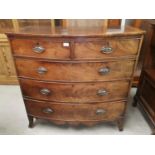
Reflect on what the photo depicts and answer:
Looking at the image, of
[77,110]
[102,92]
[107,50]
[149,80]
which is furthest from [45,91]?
[149,80]

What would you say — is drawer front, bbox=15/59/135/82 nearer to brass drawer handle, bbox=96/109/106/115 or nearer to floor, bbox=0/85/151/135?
brass drawer handle, bbox=96/109/106/115

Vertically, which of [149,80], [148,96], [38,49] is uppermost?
[38,49]

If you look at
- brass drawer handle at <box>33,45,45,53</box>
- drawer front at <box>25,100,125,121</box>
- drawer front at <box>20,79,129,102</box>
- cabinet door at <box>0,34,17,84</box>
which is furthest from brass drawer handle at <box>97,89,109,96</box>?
cabinet door at <box>0,34,17,84</box>

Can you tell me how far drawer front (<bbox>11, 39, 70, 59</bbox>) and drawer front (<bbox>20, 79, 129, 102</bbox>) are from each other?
261 mm

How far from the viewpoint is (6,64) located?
2295mm

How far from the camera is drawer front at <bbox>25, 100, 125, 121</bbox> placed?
4.60 feet

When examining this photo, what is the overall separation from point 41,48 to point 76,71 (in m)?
0.32

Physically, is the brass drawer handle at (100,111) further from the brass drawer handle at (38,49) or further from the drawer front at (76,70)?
the brass drawer handle at (38,49)

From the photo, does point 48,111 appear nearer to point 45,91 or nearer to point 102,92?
point 45,91

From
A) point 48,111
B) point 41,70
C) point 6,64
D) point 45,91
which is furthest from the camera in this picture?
point 6,64

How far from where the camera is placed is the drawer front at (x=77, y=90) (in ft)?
4.25

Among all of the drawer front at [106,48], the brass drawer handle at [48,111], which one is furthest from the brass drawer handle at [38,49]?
the brass drawer handle at [48,111]

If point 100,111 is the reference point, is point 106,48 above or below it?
above
